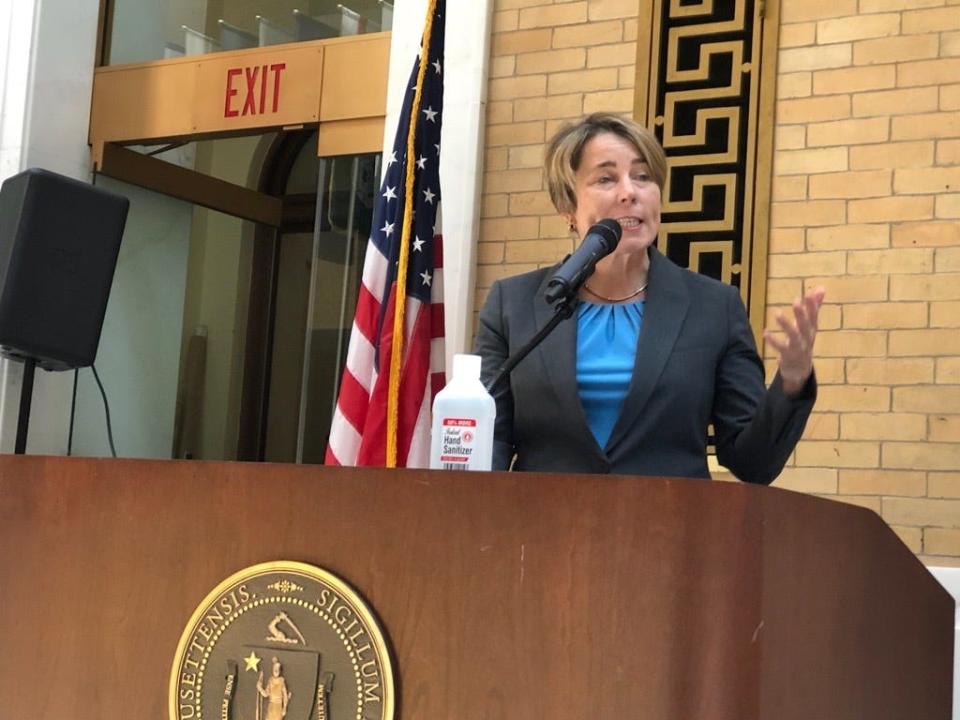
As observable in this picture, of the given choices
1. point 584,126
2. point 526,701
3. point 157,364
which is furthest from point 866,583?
point 157,364

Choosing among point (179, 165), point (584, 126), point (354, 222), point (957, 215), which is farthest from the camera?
point (179, 165)

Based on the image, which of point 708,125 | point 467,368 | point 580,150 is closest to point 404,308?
point 708,125

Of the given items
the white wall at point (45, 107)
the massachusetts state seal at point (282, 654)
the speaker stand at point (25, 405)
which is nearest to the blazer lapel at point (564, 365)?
the massachusetts state seal at point (282, 654)

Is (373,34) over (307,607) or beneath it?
over

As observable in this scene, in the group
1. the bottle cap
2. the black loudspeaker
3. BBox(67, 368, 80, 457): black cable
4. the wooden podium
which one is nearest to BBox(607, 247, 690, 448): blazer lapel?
the bottle cap

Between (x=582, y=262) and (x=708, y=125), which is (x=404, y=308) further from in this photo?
(x=582, y=262)

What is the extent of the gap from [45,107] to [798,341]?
4658 millimetres

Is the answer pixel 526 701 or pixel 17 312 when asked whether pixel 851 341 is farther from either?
pixel 526 701

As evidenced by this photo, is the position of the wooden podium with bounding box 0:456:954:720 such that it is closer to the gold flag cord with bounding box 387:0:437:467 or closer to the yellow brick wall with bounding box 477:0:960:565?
the yellow brick wall with bounding box 477:0:960:565

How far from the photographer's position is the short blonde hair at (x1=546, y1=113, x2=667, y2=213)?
257 centimetres

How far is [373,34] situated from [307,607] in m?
4.21

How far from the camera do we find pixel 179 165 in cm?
686

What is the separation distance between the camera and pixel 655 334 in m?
2.43

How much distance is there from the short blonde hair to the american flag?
5.81 feet
